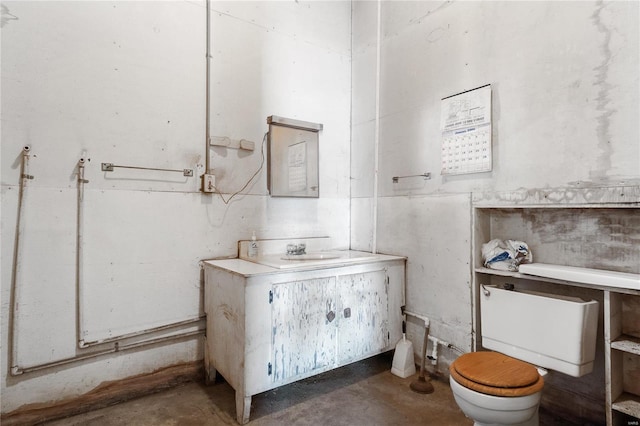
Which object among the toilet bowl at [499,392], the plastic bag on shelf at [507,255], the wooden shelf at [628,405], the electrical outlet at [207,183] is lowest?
the wooden shelf at [628,405]

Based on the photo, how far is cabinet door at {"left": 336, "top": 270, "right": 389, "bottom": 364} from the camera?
2.14 metres

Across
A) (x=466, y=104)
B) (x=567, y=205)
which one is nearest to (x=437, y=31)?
(x=466, y=104)

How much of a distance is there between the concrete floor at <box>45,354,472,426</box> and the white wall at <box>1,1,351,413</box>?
217 millimetres

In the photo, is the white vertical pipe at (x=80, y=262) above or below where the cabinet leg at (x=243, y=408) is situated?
above

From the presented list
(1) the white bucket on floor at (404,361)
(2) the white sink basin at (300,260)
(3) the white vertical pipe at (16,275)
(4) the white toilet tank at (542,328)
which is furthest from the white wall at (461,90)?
(3) the white vertical pipe at (16,275)

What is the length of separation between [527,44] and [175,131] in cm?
216

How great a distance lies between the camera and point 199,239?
2.26 m

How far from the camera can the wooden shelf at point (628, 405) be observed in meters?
1.37

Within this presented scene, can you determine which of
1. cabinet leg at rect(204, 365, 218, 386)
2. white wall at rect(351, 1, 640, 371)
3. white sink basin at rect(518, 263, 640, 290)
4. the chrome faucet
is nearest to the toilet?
white sink basin at rect(518, 263, 640, 290)

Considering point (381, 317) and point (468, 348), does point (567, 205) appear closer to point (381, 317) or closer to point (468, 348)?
point (468, 348)

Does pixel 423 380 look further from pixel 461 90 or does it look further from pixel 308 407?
pixel 461 90

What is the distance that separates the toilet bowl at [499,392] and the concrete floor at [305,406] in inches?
19.4

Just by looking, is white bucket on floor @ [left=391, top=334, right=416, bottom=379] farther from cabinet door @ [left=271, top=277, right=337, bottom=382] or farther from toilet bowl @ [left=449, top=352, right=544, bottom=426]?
toilet bowl @ [left=449, top=352, right=544, bottom=426]

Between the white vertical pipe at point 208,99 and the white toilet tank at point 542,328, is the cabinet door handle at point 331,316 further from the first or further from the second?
the white vertical pipe at point 208,99
